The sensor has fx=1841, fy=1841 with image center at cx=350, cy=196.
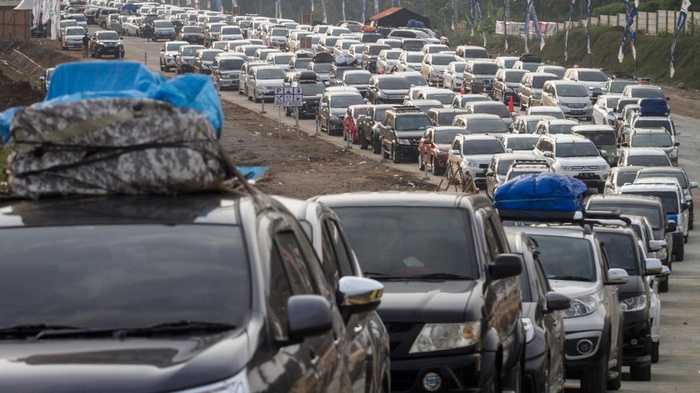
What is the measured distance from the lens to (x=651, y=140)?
52.4 meters

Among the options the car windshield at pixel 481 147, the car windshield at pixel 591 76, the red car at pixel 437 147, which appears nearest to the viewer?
the car windshield at pixel 481 147

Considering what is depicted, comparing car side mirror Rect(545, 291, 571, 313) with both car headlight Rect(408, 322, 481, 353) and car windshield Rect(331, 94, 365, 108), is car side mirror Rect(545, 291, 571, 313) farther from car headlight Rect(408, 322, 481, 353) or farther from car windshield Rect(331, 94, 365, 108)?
car windshield Rect(331, 94, 365, 108)

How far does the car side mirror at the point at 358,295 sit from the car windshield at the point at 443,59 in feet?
237

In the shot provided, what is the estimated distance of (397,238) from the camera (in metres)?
12.3

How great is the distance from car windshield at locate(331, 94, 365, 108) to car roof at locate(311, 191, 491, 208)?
163 ft

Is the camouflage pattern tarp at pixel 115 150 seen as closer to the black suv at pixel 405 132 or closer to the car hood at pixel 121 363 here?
the car hood at pixel 121 363

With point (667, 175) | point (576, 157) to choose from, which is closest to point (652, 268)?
point (667, 175)

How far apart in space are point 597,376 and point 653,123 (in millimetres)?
40138

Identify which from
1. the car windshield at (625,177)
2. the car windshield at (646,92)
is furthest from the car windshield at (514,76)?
the car windshield at (625,177)

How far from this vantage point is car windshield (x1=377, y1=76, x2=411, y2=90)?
222 ft

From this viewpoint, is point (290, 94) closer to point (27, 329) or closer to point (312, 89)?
point (312, 89)

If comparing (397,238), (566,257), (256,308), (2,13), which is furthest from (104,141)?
(2,13)

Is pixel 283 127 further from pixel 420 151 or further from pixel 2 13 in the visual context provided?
pixel 2 13

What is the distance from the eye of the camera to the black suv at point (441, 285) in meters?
11.3
